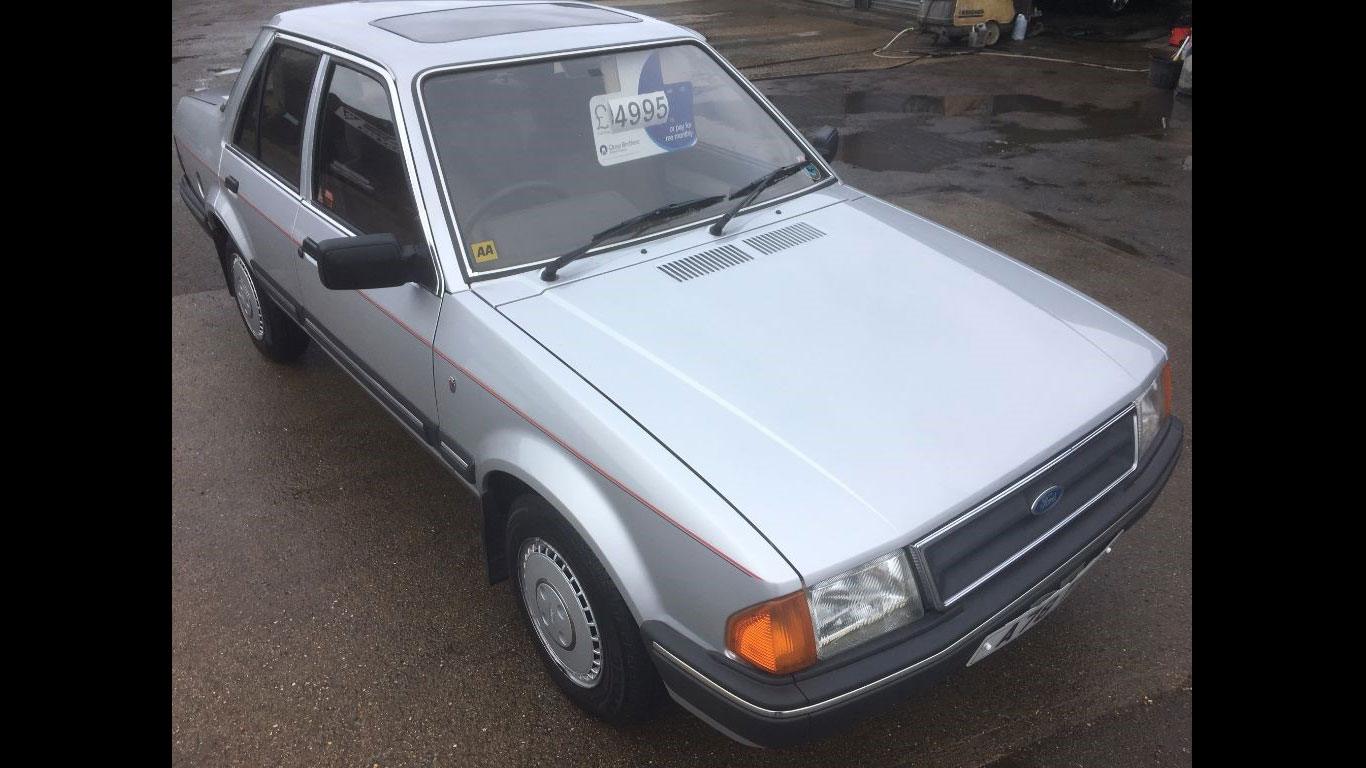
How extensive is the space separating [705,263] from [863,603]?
1263 millimetres

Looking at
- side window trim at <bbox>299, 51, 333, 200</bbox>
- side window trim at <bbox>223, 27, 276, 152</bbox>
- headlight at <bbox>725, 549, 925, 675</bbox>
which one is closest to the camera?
headlight at <bbox>725, 549, 925, 675</bbox>

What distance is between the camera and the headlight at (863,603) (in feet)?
6.26

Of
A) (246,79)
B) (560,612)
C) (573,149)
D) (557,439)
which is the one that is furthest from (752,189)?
(246,79)

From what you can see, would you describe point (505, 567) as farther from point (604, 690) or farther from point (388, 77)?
point (388, 77)

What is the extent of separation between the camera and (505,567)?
2.76m

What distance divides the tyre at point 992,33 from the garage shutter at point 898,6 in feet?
8.28

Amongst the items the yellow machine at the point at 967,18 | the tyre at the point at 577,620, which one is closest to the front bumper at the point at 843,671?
the tyre at the point at 577,620

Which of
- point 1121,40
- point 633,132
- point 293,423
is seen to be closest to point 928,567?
point 633,132

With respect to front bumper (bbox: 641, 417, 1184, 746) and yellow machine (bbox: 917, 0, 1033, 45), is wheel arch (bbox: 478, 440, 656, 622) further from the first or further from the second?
yellow machine (bbox: 917, 0, 1033, 45)

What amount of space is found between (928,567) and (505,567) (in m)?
1.35

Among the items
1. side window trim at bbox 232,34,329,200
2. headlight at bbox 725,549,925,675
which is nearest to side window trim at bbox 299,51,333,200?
side window trim at bbox 232,34,329,200

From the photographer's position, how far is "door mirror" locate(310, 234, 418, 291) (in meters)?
2.51

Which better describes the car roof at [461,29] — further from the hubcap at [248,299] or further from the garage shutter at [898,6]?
the garage shutter at [898,6]

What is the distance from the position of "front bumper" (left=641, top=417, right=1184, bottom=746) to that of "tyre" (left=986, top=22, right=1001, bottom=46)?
526 inches
